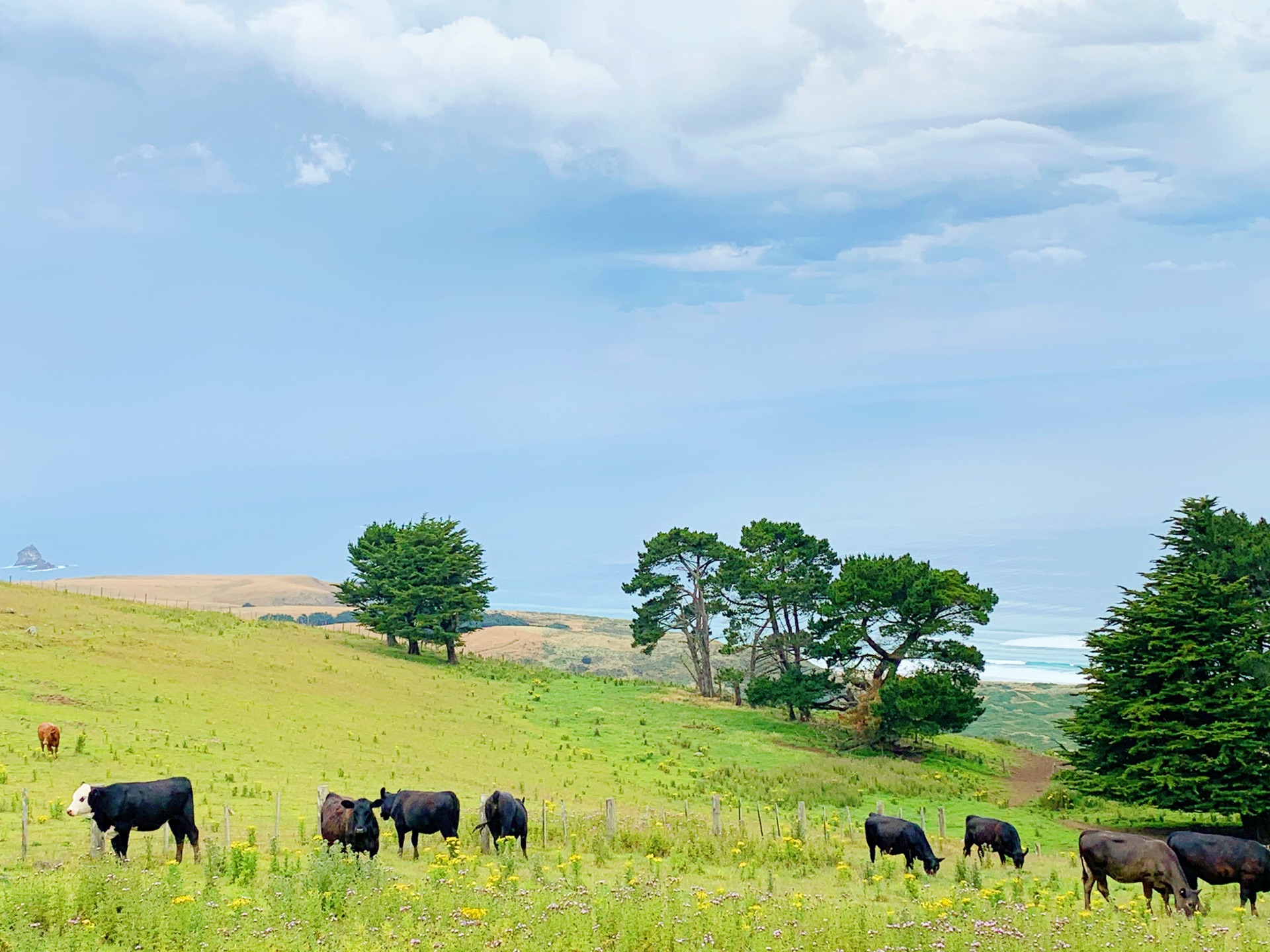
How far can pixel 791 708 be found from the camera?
60.8 metres

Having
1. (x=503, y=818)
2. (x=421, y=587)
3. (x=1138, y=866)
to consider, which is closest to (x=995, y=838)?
(x=1138, y=866)

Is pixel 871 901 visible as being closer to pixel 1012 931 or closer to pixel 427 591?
pixel 1012 931

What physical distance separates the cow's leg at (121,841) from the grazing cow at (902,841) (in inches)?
652

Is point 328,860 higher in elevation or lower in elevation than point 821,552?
lower

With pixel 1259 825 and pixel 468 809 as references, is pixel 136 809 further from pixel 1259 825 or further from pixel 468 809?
pixel 1259 825

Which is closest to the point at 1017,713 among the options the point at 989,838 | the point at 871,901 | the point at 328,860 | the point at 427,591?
the point at 427,591

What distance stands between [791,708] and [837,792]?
65.8 ft

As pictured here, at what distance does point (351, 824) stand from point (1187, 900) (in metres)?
16.5

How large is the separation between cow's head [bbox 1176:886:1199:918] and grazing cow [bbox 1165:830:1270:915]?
0.79 m

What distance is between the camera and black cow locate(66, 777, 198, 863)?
1903 centimetres

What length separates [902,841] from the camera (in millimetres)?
24047

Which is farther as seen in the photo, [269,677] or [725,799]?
[269,677]

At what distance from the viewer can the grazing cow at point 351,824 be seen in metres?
19.9

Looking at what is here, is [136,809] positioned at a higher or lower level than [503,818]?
higher
